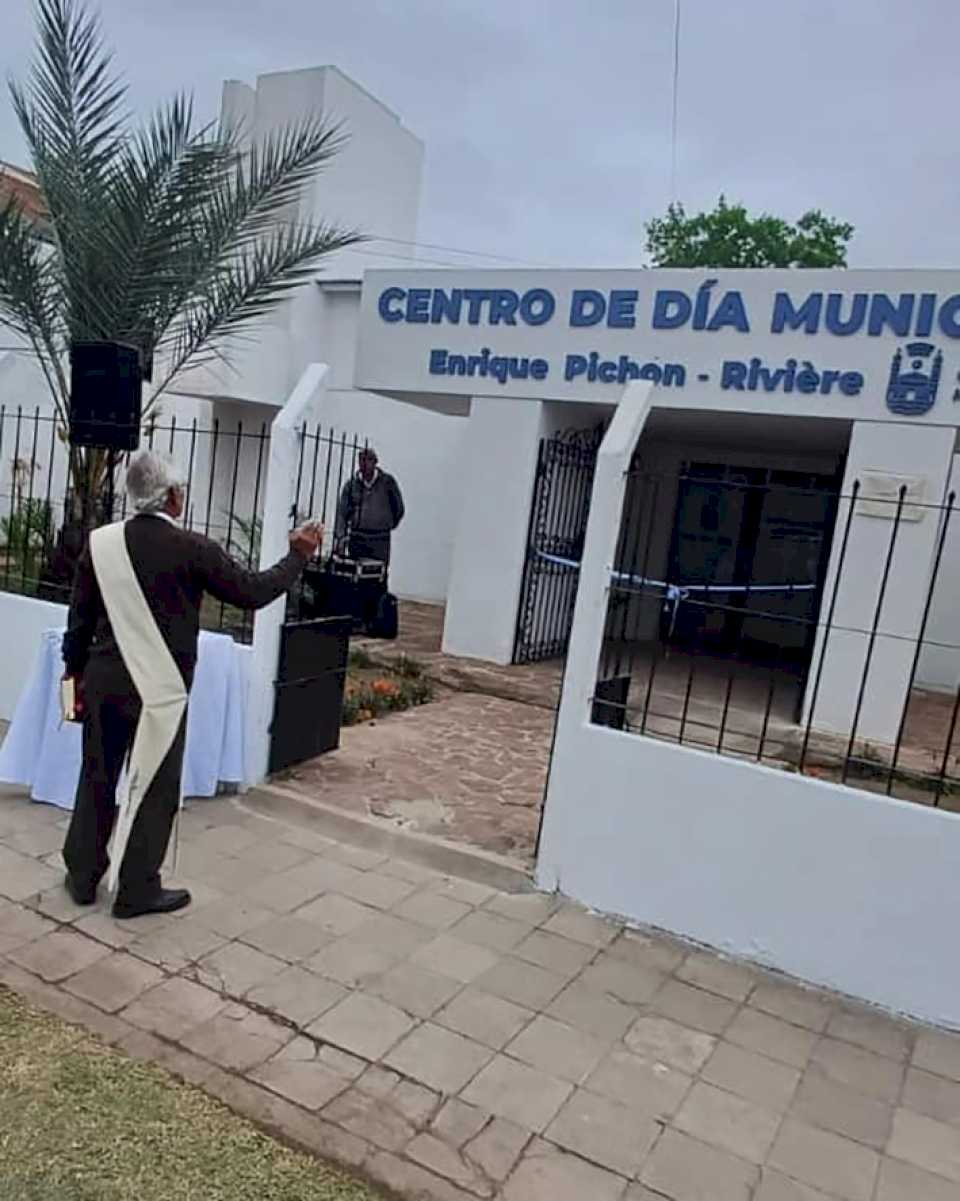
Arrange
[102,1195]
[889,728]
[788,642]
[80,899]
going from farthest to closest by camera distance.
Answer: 1. [788,642]
2. [889,728]
3. [80,899]
4. [102,1195]

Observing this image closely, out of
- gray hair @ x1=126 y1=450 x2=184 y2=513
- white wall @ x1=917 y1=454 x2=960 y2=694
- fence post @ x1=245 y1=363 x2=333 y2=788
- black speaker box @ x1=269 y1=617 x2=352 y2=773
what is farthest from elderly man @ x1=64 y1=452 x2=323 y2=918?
white wall @ x1=917 y1=454 x2=960 y2=694

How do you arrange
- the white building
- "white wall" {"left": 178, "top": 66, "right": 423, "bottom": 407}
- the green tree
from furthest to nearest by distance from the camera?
the green tree → the white building → "white wall" {"left": 178, "top": 66, "right": 423, "bottom": 407}

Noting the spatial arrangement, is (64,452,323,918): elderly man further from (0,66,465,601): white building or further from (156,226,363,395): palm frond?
(0,66,465,601): white building

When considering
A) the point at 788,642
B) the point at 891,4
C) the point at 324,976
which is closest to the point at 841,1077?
the point at 324,976

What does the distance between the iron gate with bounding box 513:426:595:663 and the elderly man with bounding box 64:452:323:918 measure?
4.93m

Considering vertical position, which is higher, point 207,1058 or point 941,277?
point 941,277

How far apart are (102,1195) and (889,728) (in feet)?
20.6

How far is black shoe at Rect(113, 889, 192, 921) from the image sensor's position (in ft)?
11.4

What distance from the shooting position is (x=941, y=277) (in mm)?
6410

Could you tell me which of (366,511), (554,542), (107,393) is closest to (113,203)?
(107,393)

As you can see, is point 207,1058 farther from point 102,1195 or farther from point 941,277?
point 941,277

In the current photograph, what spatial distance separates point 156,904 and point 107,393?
2777 millimetres

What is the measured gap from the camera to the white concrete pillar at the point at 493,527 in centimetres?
820

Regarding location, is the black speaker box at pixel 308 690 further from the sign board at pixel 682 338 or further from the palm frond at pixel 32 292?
the sign board at pixel 682 338
